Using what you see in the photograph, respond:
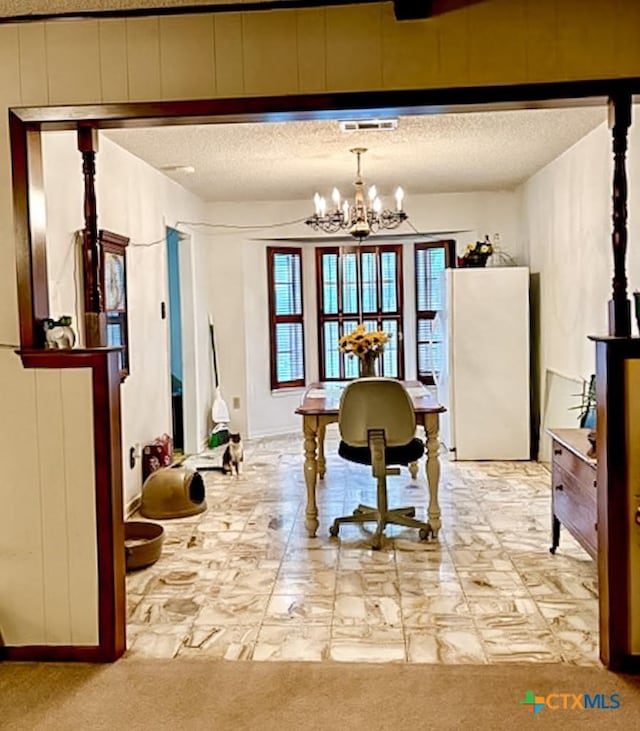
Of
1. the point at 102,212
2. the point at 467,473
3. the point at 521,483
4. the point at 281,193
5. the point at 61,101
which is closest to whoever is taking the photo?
the point at 61,101

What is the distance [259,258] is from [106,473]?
530 centimetres

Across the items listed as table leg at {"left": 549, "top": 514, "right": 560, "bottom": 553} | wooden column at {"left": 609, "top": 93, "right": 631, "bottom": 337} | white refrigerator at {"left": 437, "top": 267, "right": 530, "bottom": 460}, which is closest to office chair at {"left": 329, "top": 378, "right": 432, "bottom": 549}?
table leg at {"left": 549, "top": 514, "right": 560, "bottom": 553}

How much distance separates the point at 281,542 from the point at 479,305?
310 cm

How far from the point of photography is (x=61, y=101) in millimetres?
2732

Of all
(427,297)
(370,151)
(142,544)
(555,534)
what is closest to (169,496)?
(142,544)

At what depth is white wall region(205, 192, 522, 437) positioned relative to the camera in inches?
293

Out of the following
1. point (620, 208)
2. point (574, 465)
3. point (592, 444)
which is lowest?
point (574, 465)

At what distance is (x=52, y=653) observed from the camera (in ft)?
9.40

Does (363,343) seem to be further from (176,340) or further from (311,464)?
(176,340)

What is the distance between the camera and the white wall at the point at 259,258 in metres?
7.44

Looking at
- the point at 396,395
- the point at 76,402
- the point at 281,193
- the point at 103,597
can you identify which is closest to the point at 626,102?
the point at 396,395

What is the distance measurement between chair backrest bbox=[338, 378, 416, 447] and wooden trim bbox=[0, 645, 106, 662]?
1.82 m

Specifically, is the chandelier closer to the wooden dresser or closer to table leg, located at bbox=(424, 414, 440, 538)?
table leg, located at bbox=(424, 414, 440, 538)

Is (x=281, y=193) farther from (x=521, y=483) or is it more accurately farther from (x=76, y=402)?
(x=76, y=402)
